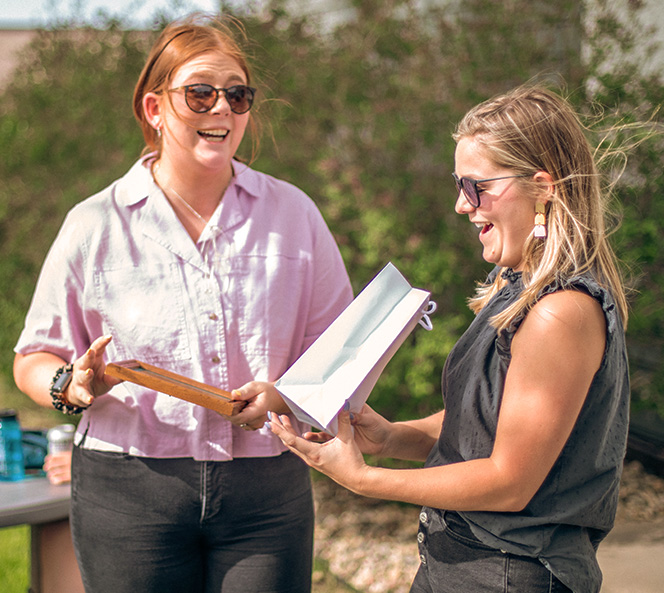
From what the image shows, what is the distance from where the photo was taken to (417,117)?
4.57 meters

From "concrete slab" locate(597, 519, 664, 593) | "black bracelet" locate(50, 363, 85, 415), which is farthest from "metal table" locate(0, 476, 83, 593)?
"concrete slab" locate(597, 519, 664, 593)

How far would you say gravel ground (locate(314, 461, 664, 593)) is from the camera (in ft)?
13.3

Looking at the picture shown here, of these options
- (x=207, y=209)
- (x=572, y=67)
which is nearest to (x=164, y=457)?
(x=207, y=209)

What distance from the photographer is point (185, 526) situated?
1949mm

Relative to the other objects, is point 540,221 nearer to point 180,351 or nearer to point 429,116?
point 180,351

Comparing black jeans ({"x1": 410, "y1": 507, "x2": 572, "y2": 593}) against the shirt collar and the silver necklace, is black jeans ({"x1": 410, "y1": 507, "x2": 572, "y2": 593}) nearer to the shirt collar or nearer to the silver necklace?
the silver necklace

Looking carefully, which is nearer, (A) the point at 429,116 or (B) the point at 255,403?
(B) the point at 255,403

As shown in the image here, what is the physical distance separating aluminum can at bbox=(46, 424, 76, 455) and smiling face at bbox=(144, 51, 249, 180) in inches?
55.6

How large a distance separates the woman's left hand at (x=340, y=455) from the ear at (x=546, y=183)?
62cm

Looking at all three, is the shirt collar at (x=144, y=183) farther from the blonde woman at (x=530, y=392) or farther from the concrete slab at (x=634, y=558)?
the concrete slab at (x=634, y=558)

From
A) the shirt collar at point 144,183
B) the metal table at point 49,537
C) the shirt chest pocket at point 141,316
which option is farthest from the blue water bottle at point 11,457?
the shirt collar at point 144,183

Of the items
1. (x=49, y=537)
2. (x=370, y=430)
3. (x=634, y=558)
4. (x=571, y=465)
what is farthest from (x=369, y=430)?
(x=634, y=558)

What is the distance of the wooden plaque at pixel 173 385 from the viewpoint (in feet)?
5.58

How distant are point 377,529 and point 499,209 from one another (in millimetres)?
3497
